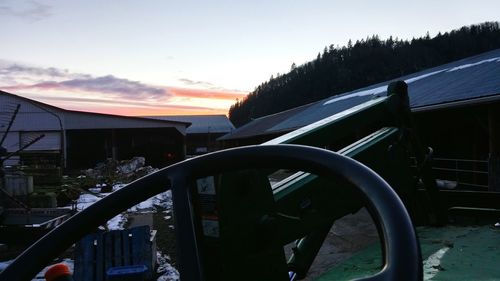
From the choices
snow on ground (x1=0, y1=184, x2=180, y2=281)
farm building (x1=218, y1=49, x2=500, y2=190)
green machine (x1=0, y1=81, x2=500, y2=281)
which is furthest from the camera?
farm building (x1=218, y1=49, x2=500, y2=190)

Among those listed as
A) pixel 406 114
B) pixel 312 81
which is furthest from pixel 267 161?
pixel 312 81

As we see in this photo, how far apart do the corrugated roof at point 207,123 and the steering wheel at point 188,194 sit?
2492 inches

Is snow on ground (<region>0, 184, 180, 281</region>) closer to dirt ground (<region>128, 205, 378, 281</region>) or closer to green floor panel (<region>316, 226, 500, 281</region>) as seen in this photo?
dirt ground (<region>128, 205, 378, 281</region>)

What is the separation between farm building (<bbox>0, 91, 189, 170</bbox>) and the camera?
30250mm

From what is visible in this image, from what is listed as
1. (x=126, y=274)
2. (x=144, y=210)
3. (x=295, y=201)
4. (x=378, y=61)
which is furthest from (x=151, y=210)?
(x=378, y=61)

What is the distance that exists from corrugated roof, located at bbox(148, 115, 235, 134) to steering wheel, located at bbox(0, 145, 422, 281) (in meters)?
63.3

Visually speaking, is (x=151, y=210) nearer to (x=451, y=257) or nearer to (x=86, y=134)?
(x=451, y=257)

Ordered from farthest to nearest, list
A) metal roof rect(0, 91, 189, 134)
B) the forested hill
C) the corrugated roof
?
the corrugated roof
the forested hill
metal roof rect(0, 91, 189, 134)

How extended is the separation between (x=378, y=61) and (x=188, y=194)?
71.2 meters

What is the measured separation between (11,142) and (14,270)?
32.8 meters

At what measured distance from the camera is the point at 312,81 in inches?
3137

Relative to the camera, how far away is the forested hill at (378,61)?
62.5 meters

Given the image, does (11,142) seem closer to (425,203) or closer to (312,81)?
(425,203)

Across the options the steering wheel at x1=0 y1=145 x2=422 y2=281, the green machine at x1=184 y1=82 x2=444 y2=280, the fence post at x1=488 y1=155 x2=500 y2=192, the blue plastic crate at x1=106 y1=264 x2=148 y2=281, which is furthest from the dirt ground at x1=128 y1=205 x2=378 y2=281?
the steering wheel at x1=0 y1=145 x2=422 y2=281
